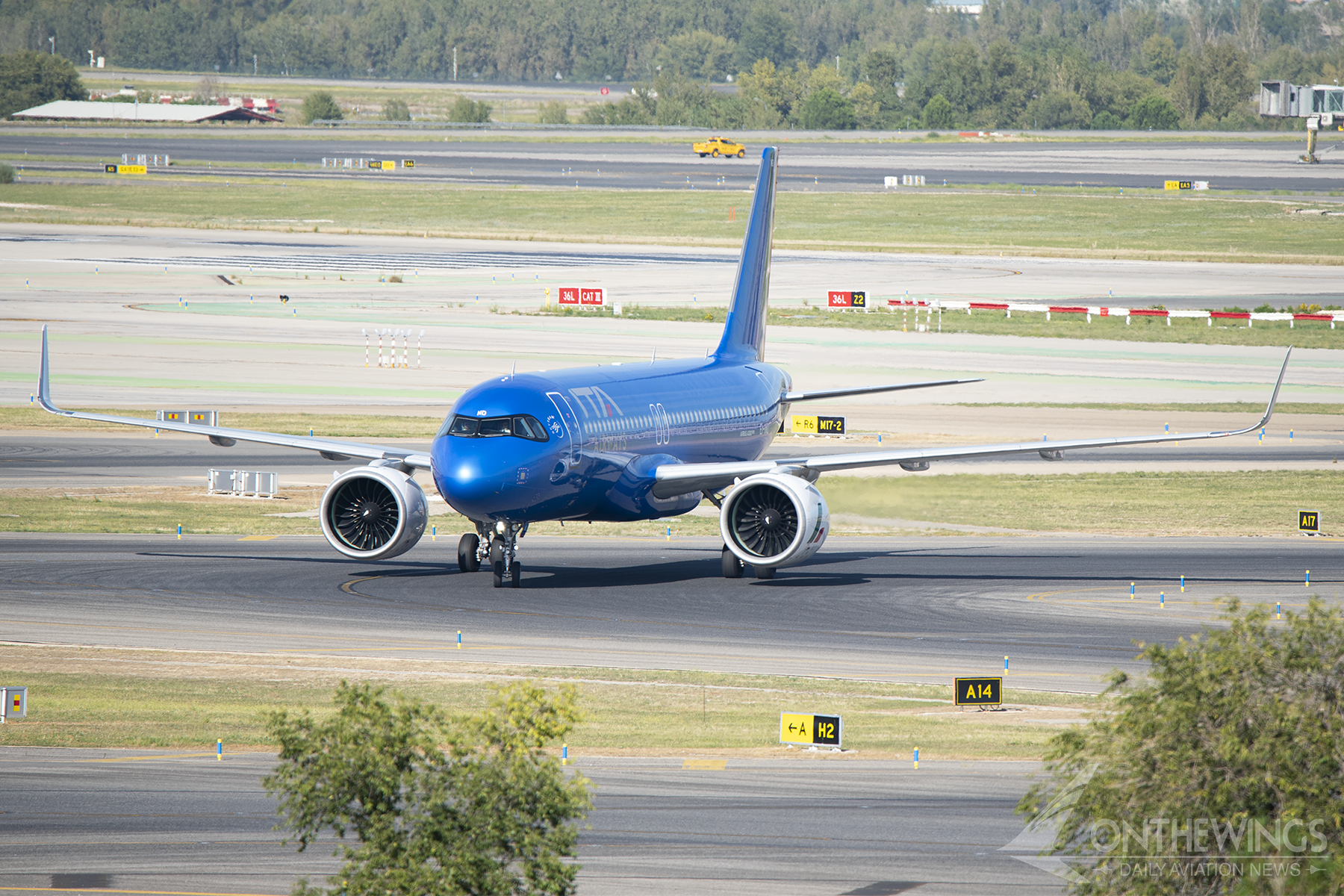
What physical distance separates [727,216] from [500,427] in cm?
11250

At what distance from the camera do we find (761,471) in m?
37.4

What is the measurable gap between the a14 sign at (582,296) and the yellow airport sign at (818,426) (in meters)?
32.8

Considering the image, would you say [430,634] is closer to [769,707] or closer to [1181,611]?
[769,707]

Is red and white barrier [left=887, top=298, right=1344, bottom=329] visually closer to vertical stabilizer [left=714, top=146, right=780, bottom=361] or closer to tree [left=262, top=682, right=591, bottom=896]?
vertical stabilizer [left=714, top=146, right=780, bottom=361]

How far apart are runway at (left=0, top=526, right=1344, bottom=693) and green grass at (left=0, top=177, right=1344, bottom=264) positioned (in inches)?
3300

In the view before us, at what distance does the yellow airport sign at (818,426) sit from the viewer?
6000 centimetres

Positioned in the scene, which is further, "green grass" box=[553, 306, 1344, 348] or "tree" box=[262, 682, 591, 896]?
"green grass" box=[553, 306, 1344, 348]

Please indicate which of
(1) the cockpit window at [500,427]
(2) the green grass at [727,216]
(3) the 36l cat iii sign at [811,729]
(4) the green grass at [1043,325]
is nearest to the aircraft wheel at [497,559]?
(1) the cockpit window at [500,427]

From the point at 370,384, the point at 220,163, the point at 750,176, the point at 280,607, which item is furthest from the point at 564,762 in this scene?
the point at 220,163

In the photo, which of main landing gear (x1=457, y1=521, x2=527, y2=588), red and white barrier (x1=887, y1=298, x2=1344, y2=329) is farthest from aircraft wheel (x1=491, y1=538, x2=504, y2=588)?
red and white barrier (x1=887, y1=298, x2=1344, y2=329)

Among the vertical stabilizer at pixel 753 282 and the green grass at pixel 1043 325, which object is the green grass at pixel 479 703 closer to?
the vertical stabilizer at pixel 753 282

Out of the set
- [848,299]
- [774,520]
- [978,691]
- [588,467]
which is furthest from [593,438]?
[848,299]

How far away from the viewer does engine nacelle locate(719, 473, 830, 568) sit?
116ft

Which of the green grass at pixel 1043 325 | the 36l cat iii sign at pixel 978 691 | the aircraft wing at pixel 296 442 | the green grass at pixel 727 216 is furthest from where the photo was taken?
the green grass at pixel 727 216
